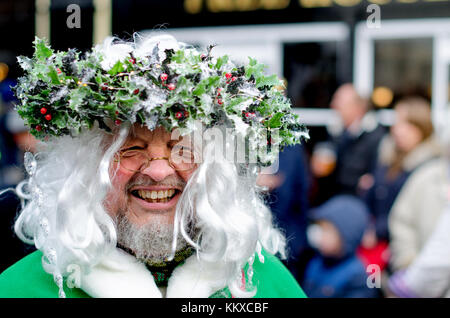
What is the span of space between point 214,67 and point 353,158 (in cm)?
368

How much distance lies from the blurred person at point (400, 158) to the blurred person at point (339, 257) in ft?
1.70

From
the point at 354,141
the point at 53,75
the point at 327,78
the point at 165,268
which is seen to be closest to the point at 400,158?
the point at 354,141

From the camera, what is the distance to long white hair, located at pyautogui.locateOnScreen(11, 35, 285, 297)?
206cm

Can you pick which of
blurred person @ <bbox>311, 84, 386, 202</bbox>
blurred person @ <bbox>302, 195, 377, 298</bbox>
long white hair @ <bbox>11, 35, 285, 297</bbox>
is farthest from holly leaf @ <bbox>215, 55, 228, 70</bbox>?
blurred person @ <bbox>311, 84, 386, 202</bbox>

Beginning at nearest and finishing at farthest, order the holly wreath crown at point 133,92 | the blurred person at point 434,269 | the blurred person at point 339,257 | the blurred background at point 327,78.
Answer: the holly wreath crown at point 133,92 < the blurred person at point 434,269 < the blurred person at point 339,257 < the blurred background at point 327,78

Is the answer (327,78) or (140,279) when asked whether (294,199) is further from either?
(140,279)

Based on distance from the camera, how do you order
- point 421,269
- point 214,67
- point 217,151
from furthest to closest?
point 421,269
point 217,151
point 214,67

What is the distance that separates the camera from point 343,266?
3.93 metres

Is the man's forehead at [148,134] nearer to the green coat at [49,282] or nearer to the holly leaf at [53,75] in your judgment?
the holly leaf at [53,75]

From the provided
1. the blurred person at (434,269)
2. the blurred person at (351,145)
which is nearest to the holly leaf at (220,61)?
the blurred person at (434,269)

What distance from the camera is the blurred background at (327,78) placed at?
15.9 feet

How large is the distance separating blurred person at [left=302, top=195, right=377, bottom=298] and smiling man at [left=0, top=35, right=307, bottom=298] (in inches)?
65.4
